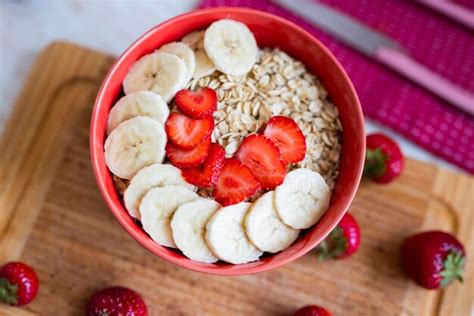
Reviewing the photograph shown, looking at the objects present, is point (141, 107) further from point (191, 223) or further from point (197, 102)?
point (191, 223)

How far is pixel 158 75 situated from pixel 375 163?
1.65ft

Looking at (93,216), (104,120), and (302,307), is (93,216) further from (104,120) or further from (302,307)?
(302,307)

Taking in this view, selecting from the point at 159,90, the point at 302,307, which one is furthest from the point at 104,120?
the point at 302,307

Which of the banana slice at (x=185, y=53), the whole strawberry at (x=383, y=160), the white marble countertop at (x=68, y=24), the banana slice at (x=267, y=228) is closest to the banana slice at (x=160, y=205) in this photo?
the banana slice at (x=267, y=228)

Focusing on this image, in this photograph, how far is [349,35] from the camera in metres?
1.50

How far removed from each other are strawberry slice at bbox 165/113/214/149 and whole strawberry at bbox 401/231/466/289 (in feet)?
1.68

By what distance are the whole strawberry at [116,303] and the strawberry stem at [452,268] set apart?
0.62 meters

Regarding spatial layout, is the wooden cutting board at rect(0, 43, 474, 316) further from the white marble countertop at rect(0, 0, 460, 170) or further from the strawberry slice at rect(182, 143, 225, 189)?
the strawberry slice at rect(182, 143, 225, 189)

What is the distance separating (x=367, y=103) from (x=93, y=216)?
677mm

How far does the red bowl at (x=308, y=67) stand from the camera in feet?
3.73

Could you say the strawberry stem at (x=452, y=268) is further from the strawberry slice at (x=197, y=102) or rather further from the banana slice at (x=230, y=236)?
the strawberry slice at (x=197, y=102)

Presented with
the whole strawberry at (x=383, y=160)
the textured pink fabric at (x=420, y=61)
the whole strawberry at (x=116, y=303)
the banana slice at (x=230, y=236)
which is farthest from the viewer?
the textured pink fabric at (x=420, y=61)

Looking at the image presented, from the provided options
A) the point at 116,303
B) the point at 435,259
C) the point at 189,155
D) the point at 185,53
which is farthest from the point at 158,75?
the point at 435,259

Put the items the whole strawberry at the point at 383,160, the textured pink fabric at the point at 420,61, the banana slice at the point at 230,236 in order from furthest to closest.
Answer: the textured pink fabric at the point at 420,61 < the whole strawberry at the point at 383,160 < the banana slice at the point at 230,236
